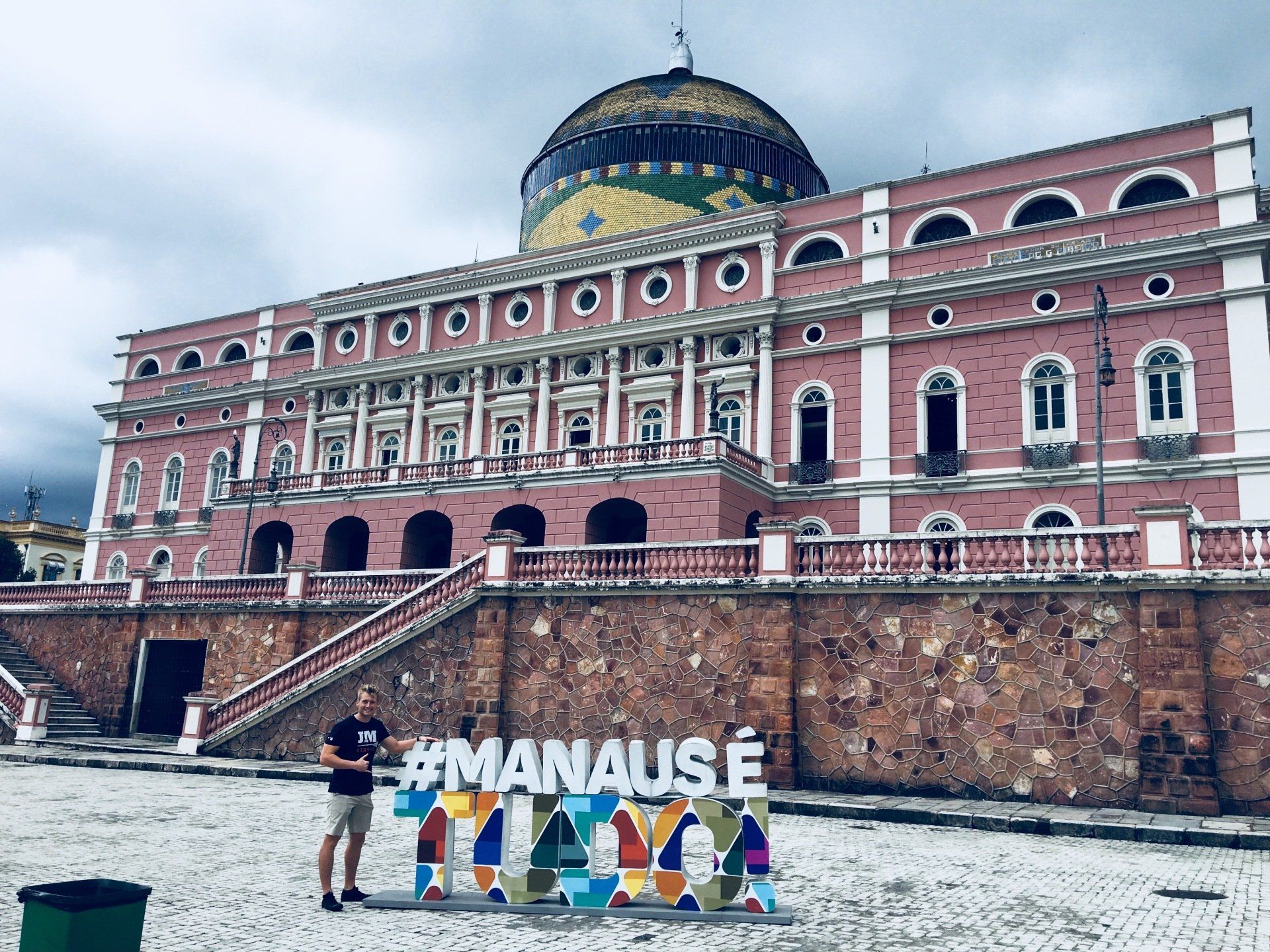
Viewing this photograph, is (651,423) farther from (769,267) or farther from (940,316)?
(940,316)

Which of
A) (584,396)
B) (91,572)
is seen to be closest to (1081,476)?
(584,396)

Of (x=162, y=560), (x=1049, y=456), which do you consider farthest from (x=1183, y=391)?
(x=162, y=560)

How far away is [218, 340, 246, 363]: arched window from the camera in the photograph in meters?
39.4

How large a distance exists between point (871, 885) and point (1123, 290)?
2037cm

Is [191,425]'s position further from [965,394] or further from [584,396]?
[965,394]

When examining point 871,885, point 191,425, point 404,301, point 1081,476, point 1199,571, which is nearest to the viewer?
point 871,885

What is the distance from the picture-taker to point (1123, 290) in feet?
80.9

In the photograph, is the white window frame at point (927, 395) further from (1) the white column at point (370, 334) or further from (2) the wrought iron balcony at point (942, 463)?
(1) the white column at point (370, 334)

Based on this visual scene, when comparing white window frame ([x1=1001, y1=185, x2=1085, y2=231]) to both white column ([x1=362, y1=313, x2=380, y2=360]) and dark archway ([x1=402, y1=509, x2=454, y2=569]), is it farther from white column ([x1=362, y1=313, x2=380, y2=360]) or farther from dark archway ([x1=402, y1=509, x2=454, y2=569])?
white column ([x1=362, y1=313, x2=380, y2=360])

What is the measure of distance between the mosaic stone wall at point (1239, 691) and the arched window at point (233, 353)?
35.4 metres

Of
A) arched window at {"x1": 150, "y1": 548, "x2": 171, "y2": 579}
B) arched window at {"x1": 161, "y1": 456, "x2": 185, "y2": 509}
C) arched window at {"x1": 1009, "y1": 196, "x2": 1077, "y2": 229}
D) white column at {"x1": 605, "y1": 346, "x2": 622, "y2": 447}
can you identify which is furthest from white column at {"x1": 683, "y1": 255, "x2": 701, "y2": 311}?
arched window at {"x1": 150, "y1": 548, "x2": 171, "y2": 579}

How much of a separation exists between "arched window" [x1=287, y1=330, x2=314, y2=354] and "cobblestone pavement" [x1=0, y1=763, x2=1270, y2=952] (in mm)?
26184

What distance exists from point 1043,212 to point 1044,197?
377mm

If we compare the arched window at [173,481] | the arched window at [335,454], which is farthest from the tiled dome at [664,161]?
the arched window at [173,481]
